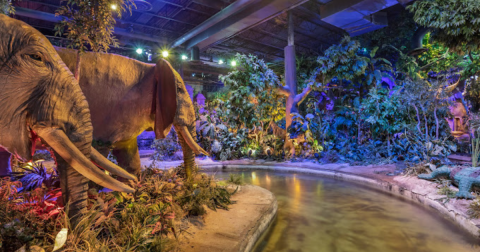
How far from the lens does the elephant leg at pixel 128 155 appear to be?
11.8ft

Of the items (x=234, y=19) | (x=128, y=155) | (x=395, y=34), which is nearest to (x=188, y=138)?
(x=128, y=155)

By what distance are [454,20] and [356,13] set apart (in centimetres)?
326

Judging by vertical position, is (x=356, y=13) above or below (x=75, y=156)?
above

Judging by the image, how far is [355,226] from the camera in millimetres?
3682

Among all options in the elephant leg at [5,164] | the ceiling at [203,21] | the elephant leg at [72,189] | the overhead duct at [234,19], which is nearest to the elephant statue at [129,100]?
the elephant leg at [72,189]

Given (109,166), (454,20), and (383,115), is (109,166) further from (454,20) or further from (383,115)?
(383,115)

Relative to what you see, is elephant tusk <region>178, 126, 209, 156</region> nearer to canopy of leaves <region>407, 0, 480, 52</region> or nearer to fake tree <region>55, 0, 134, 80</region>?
fake tree <region>55, 0, 134, 80</region>

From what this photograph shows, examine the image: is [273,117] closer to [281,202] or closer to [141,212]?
[281,202]

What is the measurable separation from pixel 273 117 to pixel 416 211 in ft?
21.5

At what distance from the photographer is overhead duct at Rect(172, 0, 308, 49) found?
24.6 ft

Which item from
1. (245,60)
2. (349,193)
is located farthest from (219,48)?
(349,193)

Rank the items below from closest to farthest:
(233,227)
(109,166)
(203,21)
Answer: (109,166) → (233,227) → (203,21)

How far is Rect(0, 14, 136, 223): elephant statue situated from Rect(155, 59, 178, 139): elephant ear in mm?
1254

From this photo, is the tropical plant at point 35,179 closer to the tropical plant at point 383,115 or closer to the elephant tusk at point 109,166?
the elephant tusk at point 109,166
